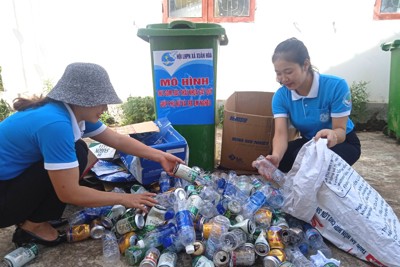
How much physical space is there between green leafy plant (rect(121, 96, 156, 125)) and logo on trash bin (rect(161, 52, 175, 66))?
2.16 metres

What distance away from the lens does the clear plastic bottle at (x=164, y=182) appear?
2287 millimetres

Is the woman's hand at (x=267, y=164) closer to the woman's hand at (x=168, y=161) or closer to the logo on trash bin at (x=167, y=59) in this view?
the woman's hand at (x=168, y=161)

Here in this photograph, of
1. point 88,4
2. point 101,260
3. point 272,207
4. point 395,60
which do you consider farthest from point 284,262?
point 88,4

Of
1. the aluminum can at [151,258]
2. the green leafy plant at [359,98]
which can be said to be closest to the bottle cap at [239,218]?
the aluminum can at [151,258]

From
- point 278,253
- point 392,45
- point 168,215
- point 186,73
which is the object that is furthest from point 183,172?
point 392,45

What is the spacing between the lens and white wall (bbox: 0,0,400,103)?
14.5ft

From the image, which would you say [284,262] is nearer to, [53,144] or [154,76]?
[53,144]

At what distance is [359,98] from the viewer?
4504 millimetres

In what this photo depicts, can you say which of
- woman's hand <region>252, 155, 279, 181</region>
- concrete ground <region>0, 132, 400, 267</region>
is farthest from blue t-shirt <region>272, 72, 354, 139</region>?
concrete ground <region>0, 132, 400, 267</region>

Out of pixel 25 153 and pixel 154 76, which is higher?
pixel 154 76

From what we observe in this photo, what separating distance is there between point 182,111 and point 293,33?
8.66 ft

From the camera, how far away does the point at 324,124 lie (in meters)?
2.30

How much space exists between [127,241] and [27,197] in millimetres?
589

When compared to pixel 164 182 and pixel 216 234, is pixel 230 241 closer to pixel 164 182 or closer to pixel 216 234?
pixel 216 234
